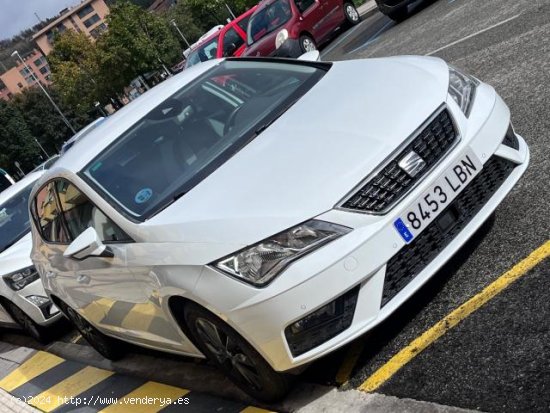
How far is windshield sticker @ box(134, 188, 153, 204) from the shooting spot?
394 cm

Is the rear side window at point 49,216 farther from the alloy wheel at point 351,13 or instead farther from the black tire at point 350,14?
the alloy wheel at point 351,13

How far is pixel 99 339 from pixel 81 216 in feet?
4.92

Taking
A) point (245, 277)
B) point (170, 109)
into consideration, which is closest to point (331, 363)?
point (245, 277)

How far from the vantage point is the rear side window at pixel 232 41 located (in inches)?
745

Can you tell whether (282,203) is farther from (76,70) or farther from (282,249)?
(76,70)

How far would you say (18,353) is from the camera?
25.5 ft

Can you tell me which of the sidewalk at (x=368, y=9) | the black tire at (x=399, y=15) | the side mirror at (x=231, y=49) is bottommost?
the sidewalk at (x=368, y=9)

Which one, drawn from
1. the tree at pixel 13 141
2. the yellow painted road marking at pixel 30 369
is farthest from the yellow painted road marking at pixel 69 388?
the tree at pixel 13 141

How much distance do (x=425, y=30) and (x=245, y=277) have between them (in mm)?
9647

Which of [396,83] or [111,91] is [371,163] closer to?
[396,83]

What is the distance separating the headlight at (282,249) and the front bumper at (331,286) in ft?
0.10

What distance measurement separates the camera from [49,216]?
5.30 metres

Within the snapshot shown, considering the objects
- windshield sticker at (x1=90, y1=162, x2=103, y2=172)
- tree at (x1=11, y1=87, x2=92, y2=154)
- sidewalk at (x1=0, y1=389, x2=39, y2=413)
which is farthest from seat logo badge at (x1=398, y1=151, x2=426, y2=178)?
tree at (x1=11, y1=87, x2=92, y2=154)

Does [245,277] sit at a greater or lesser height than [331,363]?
greater
